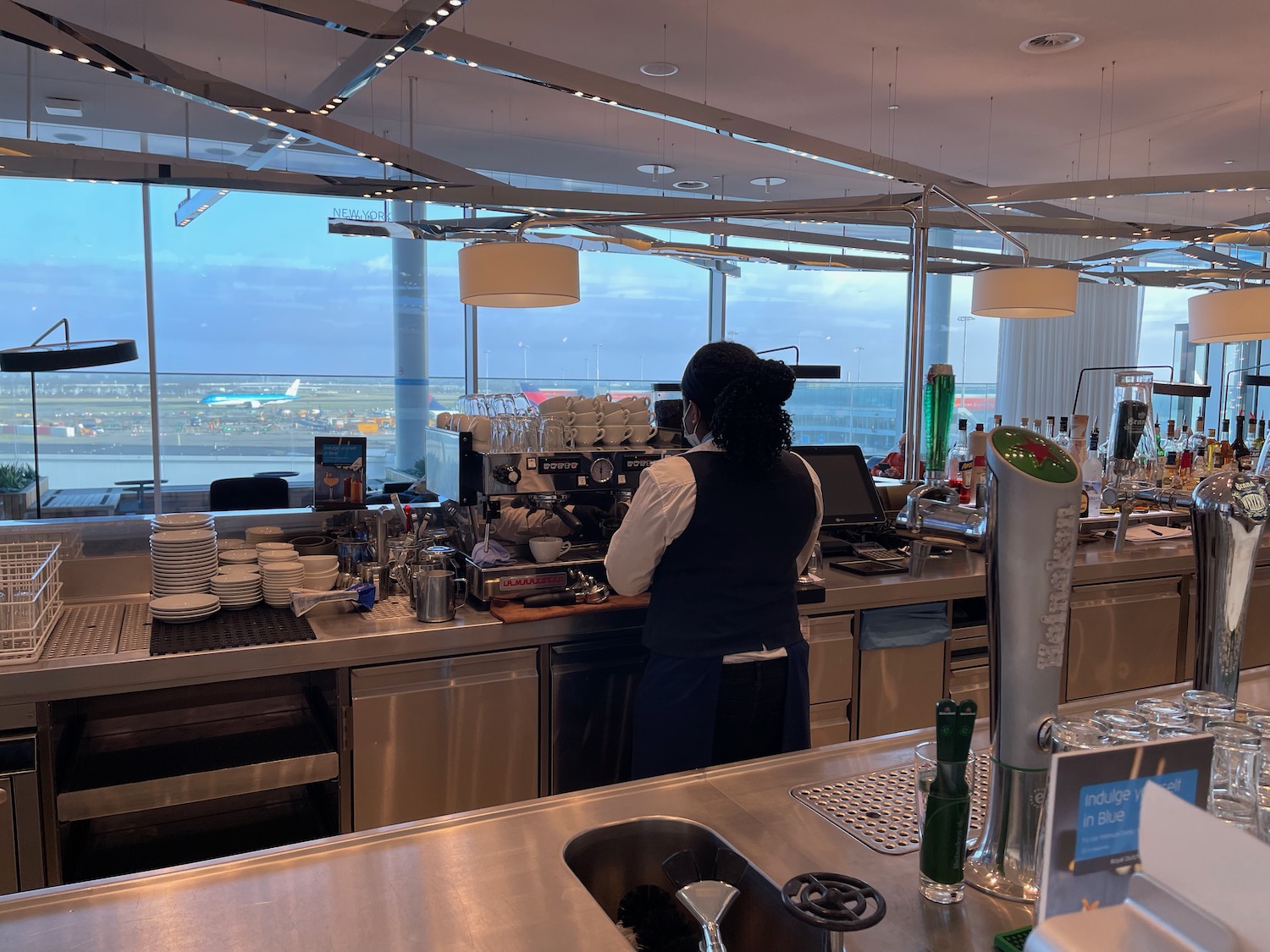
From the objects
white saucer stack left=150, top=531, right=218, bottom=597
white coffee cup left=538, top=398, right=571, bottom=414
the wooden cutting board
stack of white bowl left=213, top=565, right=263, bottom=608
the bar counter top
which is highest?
white coffee cup left=538, top=398, right=571, bottom=414

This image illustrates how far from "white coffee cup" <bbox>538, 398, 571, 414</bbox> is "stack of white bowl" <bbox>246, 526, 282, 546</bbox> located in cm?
99

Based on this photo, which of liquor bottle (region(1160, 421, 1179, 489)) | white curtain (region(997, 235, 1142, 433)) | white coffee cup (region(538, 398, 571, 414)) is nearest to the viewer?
white coffee cup (region(538, 398, 571, 414))

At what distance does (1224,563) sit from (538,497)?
6.39 feet

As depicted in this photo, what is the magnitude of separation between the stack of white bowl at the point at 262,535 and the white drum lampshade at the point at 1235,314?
13.0ft

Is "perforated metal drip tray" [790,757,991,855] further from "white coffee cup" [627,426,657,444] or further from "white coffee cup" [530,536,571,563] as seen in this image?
"white coffee cup" [627,426,657,444]

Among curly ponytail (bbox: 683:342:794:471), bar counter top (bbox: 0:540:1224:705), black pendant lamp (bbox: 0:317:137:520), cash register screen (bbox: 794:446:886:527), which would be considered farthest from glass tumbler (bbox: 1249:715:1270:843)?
black pendant lamp (bbox: 0:317:137:520)

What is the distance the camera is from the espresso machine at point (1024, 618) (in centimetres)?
103

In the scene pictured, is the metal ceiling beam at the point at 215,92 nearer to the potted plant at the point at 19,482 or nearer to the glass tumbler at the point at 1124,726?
the glass tumbler at the point at 1124,726

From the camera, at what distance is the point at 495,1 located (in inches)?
173

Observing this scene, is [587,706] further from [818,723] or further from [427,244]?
[427,244]

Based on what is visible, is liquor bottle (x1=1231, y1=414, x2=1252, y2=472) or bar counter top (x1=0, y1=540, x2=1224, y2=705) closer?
bar counter top (x1=0, y1=540, x2=1224, y2=705)

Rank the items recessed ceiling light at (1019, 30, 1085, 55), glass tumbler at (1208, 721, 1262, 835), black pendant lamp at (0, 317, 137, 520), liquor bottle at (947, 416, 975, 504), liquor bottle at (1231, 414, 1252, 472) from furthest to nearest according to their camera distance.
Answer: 1. recessed ceiling light at (1019, 30, 1085, 55)
2. liquor bottle at (1231, 414, 1252, 472)
3. liquor bottle at (947, 416, 975, 504)
4. black pendant lamp at (0, 317, 137, 520)
5. glass tumbler at (1208, 721, 1262, 835)

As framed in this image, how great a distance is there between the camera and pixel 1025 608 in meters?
1.05

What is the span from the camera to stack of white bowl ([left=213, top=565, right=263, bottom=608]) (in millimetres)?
2783
